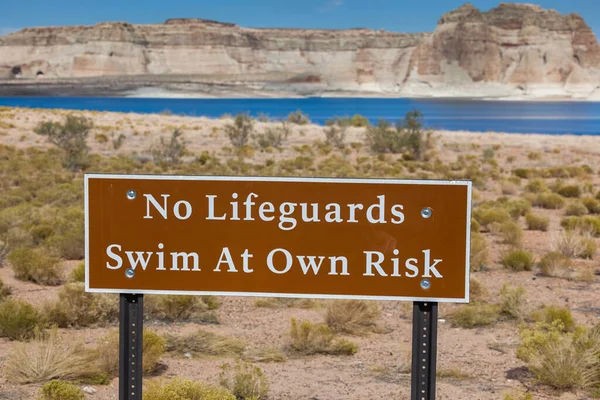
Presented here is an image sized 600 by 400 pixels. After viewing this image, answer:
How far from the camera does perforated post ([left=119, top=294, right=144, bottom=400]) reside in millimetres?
2967

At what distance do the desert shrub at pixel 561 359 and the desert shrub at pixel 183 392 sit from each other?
219 cm

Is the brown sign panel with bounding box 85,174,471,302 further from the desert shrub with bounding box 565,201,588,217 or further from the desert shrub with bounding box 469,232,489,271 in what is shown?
the desert shrub with bounding box 565,201,588,217

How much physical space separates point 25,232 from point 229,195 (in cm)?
834

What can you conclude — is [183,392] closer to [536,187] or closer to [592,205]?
[592,205]

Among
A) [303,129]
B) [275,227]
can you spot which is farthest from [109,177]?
[303,129]

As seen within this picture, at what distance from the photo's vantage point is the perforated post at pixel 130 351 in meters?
2.97

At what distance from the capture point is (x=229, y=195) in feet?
9.51

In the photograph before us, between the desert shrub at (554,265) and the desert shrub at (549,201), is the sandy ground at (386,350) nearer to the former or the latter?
the desert shrub at (554,265)

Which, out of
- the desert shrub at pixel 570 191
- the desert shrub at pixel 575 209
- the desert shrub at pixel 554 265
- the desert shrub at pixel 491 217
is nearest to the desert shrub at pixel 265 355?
the desert shrub at pixel 554 265

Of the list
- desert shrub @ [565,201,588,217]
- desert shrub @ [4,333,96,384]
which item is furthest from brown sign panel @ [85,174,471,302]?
desert shrub @ [565,201,588,217]

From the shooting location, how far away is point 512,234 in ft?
35.6

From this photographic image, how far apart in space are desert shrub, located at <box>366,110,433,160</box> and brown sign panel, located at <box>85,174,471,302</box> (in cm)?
2286

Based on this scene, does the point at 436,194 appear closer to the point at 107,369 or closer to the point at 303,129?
the point at 107,369

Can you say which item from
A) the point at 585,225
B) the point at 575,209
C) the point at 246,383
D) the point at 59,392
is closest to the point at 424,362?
the point at 246,383
